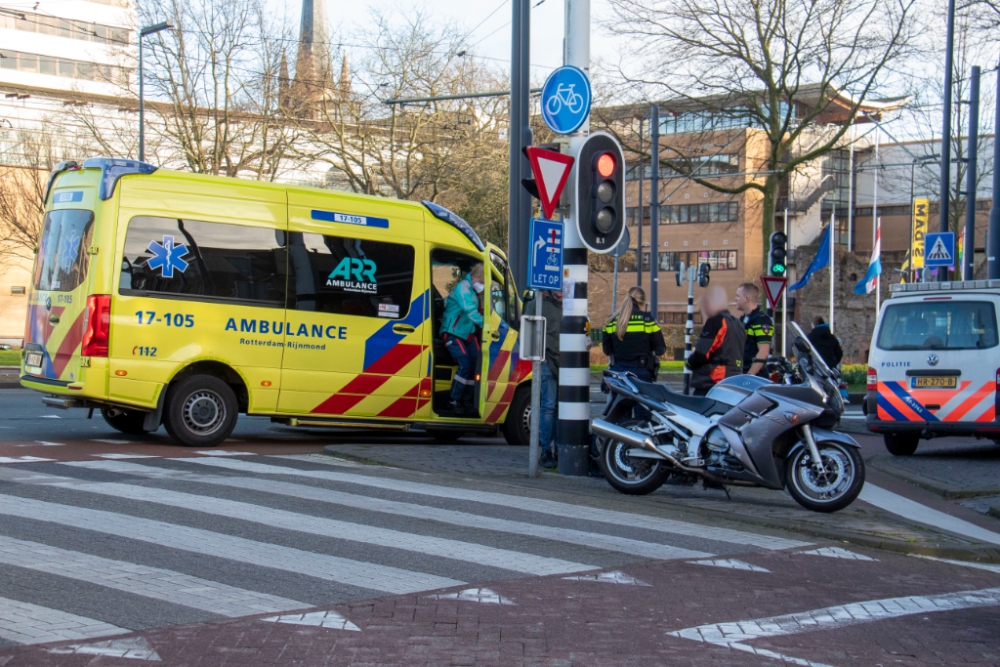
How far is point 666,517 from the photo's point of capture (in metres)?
8.22

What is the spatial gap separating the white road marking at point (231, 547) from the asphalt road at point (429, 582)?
2 centimetres

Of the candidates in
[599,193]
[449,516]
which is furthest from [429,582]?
[599,193]

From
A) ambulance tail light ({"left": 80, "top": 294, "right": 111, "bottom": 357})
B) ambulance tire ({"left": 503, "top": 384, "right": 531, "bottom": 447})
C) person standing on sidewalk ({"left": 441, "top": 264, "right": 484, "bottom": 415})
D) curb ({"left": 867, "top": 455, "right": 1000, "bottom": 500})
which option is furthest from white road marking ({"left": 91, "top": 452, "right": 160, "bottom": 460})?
curb ({"left": 867, "top": 455, "right": 1000, "bottom": 500})

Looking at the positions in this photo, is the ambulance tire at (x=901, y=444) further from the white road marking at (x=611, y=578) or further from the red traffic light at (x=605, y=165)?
the white road marking at (x=611, y=578)

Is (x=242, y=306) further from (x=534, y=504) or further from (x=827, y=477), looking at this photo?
(x=827, y=477)

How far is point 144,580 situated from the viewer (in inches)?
224

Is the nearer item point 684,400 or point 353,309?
point 684,400

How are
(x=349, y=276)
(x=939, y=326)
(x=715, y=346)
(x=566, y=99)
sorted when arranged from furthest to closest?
(x=939, y=326) < (x=349, y=276) < (x=715, y=346) < (x=566, y=99)

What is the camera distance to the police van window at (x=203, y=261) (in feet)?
35.4

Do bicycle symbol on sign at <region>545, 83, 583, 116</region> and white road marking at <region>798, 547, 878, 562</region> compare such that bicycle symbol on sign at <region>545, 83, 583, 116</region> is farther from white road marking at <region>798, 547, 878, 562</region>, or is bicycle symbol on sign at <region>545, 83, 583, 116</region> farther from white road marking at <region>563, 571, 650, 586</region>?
white road marking at <region>563, 571, 650, 586</region>

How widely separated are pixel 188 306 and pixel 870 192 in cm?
6834

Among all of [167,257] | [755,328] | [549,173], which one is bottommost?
[755,328]

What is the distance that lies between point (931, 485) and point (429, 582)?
7.07 metres

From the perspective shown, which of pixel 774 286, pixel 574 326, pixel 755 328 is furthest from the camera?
pixel 774 286
